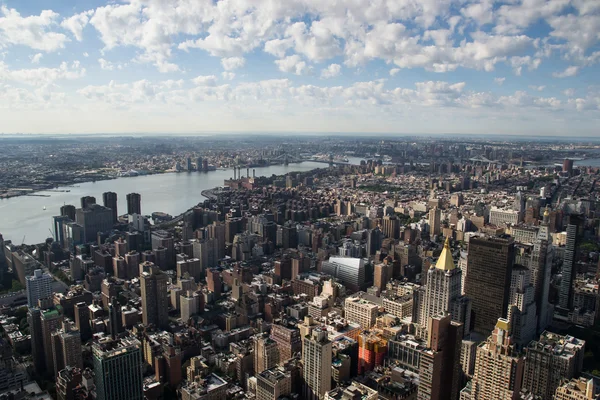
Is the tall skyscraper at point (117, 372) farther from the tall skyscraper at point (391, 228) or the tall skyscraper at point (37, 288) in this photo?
the tall skyscraper at point (391, 228)

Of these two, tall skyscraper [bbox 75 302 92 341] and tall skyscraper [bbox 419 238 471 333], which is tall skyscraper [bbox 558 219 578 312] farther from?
tall skyscraper [bbox 75 302 92 341]

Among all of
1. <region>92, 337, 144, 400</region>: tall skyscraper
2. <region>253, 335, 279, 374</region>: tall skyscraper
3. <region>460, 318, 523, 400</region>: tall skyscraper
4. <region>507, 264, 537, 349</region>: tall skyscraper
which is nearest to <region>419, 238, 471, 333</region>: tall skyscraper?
<region>507, 264, 537, 349</region>: tall skyscraper

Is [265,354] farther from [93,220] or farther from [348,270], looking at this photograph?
[93,220]

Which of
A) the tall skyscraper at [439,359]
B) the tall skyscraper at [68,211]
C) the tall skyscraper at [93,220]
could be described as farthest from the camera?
the tall skyscraper at [68,211]

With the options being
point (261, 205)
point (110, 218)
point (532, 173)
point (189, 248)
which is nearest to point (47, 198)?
point (110, 218)

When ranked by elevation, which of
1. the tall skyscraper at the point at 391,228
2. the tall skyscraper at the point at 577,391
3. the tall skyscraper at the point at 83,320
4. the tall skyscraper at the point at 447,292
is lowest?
the tall skyscraper at the point at 83,320

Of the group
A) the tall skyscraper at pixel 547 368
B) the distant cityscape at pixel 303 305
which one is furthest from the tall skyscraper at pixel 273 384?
the tall skyscraper at pixel 547 368

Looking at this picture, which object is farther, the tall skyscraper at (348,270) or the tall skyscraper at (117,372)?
the tall skyscraper at (348,270)
